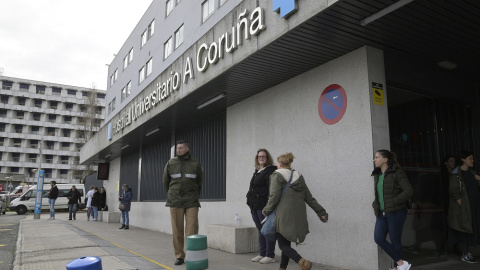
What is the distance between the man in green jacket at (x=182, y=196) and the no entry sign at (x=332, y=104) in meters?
2.45

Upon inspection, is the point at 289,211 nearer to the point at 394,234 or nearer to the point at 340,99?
the point at 394,234

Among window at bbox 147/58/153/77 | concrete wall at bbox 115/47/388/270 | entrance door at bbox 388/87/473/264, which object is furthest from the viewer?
window at bbox 147/58/153/77

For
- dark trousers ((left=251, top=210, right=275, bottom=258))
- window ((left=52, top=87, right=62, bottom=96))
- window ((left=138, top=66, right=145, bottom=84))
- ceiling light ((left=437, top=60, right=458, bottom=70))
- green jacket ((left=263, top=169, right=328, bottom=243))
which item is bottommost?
dark trousers ((left=251, top=210, right=275, bottom=258))

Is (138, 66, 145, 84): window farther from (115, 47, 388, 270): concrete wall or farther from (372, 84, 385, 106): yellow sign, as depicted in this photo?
(372, 84, 385, 106): yellow sign

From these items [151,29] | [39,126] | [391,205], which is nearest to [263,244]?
[391,205]

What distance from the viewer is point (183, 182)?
6.26 metres

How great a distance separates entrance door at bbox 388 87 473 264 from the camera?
20.5 ft

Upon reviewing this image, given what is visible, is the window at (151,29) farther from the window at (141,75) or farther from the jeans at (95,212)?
the jeans at (95,212)

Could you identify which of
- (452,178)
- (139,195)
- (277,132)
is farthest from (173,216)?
(139,195)

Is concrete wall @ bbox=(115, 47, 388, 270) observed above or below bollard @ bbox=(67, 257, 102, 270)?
above

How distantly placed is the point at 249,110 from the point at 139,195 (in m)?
8.94

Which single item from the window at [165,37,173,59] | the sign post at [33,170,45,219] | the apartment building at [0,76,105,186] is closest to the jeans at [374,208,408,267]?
the window at [165,37,173,59]

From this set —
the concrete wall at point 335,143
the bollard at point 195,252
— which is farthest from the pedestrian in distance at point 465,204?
the bollard at point 195,252

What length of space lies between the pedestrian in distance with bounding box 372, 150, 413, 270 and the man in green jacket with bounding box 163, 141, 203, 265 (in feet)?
9.66
